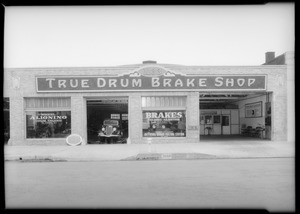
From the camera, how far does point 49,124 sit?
19.2 metres

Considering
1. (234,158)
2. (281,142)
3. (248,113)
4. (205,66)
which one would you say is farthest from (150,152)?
(248,113)

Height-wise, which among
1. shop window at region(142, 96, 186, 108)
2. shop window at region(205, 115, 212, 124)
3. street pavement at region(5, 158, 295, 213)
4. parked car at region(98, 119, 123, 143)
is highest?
shop window at region(142, 96, 186, 108)

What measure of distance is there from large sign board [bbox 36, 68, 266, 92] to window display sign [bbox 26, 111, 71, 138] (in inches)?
59.5

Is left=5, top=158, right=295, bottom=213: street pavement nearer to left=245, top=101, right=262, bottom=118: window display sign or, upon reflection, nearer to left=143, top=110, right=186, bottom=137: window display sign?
left=143, top=110, right=186, bottom=137: window display sign

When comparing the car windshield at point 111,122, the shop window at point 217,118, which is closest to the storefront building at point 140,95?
the car windshield at point 111,122

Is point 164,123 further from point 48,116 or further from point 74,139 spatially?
point 48,116

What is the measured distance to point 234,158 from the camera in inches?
531

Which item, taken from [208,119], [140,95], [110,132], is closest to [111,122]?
[110,132]

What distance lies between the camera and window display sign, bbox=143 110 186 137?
19281 mm

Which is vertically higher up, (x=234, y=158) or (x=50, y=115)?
(x=50, y=115)

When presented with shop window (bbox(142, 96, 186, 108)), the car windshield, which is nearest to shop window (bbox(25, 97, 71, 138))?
the car windshield

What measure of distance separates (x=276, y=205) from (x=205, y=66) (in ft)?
44.3

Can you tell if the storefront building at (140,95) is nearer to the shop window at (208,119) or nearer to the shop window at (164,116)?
the shop window at (164,116)
